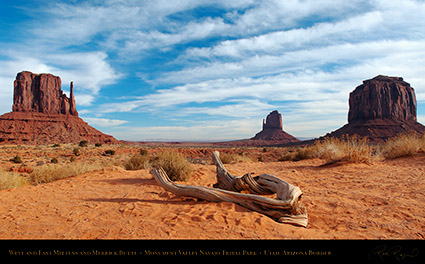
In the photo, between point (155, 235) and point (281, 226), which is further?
point (281, 226)

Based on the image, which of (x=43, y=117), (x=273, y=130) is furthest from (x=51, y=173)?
(x=273, y=130)

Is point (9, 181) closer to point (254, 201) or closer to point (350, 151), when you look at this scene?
point (254, 201)

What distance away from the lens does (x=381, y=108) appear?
77125 millimetres

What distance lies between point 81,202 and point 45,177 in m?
4.79

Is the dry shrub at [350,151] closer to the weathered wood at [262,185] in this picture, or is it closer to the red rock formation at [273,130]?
the weathered wood at [262,185]

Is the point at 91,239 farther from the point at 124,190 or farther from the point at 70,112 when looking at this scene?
the point at 70,112

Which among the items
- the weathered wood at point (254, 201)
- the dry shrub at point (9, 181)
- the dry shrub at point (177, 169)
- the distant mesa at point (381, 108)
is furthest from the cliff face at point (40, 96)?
the weathered wood at point (254, 201)

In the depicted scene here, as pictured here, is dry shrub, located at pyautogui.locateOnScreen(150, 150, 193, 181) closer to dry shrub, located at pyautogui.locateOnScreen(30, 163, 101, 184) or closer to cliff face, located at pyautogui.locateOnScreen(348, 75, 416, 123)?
dry shrub, located at pyautogui.locateOnScreen(30, 163, 101, 184)

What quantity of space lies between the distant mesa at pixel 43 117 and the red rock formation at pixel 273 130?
72183 millimetres

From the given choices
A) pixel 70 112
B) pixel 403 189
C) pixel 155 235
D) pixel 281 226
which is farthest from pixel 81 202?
pixel 70 112

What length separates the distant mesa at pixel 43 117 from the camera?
65562 millimetres

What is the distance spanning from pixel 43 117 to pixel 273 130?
99341 millimetres

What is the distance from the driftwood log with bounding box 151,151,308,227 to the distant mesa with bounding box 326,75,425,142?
73278mm
